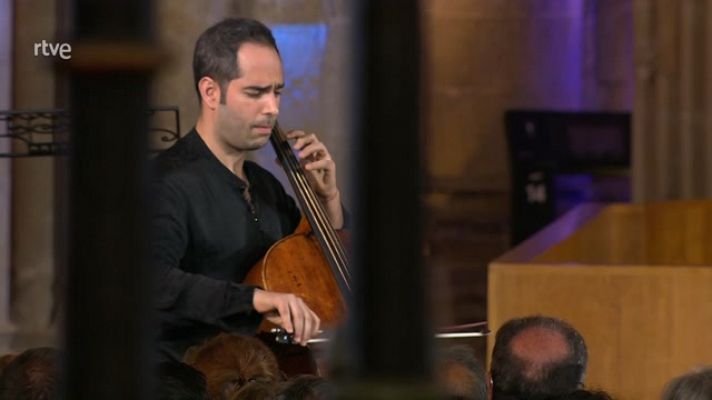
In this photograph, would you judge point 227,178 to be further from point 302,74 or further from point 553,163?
point 553,163

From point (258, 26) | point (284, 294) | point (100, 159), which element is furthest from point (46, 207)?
point (100, 159)

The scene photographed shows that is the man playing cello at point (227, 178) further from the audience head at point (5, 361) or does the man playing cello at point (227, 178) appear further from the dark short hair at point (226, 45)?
the audience head at point (5, 361)

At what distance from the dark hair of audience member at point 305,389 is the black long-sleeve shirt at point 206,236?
98 cm

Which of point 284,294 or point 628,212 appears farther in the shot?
point 628,212

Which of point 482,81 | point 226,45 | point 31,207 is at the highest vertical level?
point 482,81

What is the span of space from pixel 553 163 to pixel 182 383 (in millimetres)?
7218

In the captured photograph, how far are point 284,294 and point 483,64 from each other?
728 centimetres

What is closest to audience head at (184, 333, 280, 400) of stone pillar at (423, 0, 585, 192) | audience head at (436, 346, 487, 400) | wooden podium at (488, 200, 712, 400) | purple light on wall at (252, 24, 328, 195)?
audience head at (436, 346, 487, 400)

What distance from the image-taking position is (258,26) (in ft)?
12.8

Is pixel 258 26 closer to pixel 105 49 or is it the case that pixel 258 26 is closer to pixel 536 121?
pixel 105 49

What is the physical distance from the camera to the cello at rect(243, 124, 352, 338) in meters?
3.63

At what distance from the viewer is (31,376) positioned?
2604 millimetres

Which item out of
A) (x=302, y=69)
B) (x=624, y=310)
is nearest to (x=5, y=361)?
(x=624, y=310)

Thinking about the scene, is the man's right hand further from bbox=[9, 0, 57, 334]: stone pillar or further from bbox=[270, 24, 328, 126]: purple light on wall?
bbox=[9, 0, 57, 334]: stone pillar
